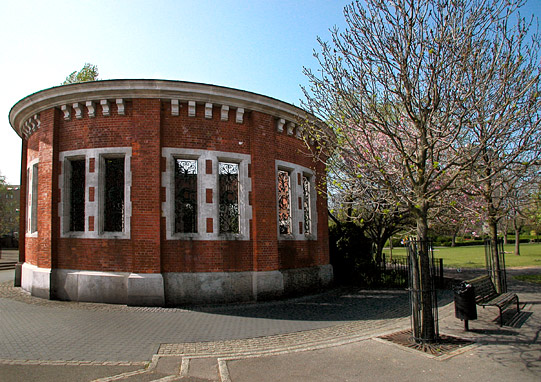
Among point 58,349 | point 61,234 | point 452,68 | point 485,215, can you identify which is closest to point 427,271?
point 452,68

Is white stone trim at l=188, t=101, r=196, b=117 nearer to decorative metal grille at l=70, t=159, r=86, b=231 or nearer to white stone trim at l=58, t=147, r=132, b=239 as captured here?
white stone trim at l=58, t=147, r=132, b=239

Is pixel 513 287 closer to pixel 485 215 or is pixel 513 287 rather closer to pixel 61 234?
pixel 485 215

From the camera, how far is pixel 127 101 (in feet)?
35.0

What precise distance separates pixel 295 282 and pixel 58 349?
735cm

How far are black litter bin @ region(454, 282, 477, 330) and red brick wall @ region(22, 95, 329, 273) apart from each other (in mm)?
5499

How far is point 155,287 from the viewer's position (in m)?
9.74

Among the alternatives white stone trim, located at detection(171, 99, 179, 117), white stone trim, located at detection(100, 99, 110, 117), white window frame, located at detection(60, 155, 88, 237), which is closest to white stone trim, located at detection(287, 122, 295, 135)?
white stone trim, located at detection(171, 99, 179, 117)

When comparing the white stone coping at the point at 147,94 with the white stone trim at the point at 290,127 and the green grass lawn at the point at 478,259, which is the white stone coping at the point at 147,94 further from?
the green grass lawn at the point at 478,259

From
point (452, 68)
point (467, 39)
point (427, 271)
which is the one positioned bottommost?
point (427, 271)

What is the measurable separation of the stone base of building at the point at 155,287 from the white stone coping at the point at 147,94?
5131 mm

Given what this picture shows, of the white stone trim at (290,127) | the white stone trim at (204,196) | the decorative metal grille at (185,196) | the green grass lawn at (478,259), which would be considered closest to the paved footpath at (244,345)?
the white stone trim at (204,196)

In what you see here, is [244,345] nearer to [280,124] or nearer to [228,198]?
[228,198]

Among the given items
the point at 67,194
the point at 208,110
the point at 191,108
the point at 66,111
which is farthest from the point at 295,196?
the point at 66,111

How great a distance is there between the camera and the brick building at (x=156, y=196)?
10164mm
